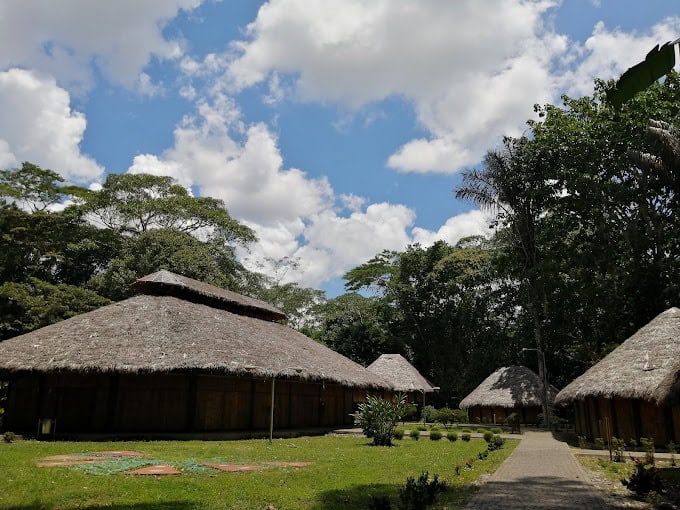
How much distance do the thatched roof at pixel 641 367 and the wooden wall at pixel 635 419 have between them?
2.54 ft

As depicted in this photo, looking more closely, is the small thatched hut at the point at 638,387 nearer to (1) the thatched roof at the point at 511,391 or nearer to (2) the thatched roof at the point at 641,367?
(2) the thatched roof at the point at 641,367

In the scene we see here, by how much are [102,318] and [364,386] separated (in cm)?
1180

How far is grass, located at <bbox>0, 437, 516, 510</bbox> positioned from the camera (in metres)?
7.52

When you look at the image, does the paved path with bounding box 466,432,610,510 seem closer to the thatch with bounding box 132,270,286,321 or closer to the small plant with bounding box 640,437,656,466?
the small plant with bounding box 640,437,656,466

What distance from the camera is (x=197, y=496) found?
312 inches

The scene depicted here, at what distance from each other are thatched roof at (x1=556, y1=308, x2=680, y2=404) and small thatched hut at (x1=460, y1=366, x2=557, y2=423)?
1371 cm

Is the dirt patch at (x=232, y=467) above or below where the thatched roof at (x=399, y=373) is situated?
below

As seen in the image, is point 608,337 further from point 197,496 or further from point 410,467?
point 197,496

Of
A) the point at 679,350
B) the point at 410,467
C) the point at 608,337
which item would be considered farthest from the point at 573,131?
the point at 410,467

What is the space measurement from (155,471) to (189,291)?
1539 centimetres

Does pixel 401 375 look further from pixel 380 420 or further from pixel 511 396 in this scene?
pixel 380 420

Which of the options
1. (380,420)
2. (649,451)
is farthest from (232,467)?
(649,451)

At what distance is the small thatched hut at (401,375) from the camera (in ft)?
128

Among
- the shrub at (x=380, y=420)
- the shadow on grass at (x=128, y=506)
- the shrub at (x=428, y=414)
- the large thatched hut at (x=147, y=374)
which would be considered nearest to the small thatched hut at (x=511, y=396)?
the shrub at (x=428, y=414)
